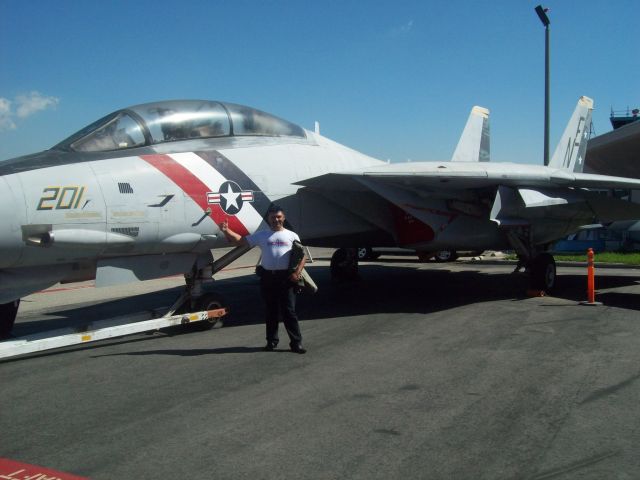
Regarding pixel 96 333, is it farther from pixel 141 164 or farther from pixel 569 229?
pixel 569 229

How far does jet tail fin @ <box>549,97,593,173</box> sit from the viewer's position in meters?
14.5

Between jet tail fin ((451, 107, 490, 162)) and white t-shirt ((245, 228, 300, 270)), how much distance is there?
9.98 m

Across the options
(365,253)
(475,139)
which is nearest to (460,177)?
(475,139)

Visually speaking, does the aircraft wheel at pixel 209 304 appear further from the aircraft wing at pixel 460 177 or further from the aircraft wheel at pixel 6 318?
the aircraft wheel at pixel 6 318

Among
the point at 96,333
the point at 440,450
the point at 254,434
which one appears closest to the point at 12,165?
the point at 96,333

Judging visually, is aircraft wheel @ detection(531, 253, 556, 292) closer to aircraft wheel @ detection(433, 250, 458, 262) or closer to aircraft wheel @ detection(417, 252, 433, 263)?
aircraft wheel @ detection(417, 252, 433, 263)

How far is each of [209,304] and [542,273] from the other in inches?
244

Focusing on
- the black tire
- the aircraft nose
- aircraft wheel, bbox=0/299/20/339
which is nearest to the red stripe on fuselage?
the aircraft nose

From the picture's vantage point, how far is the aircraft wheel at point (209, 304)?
745cm

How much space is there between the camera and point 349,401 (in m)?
4.41

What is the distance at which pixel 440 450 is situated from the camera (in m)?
3.45

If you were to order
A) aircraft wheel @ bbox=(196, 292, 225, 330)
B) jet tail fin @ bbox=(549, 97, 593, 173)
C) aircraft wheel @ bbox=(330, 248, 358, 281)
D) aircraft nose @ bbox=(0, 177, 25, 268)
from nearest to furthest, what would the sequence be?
aircraft nose @ bbox=(0, 177, 25, 268) < aircraft wheel @ bbox=(196, 292, 225, 330) < aircraft wheel @ bbox=(330, 248, 358, 281) < jet tail fin @ bbox=(549, 97, 593, 173)

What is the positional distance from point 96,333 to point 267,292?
1.91 meters

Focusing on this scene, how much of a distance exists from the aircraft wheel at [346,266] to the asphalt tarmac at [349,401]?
14.9 feet
